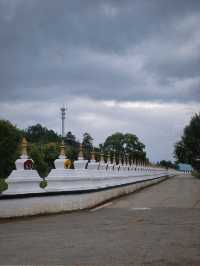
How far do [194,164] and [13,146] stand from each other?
34.0 meters

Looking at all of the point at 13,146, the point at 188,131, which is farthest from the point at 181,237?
the point at 188,131

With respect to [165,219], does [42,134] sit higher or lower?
higher

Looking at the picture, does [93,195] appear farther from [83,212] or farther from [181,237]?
[181,237]

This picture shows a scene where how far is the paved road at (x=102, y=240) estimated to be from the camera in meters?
6.88

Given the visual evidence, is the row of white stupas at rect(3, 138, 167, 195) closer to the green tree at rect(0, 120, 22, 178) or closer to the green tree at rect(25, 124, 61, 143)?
the green tree at rect(0, 120, 22, 178)

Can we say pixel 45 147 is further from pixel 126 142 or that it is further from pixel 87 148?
pixel 126 142

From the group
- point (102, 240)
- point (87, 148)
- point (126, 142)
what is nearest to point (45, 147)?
point (87, 148)

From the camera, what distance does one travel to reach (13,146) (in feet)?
186

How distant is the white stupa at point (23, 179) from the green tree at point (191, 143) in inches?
2441

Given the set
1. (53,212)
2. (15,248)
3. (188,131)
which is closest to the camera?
(15,248)

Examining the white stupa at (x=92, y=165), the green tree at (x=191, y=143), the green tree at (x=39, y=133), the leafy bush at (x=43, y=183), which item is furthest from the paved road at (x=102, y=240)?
the green tree at (x=39, y=133)

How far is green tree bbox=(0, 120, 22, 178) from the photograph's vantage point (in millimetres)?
50787

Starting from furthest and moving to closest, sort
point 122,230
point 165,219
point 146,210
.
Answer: point 146,210 → point 165,219 → point 122,230

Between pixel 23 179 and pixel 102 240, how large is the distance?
438 cm
